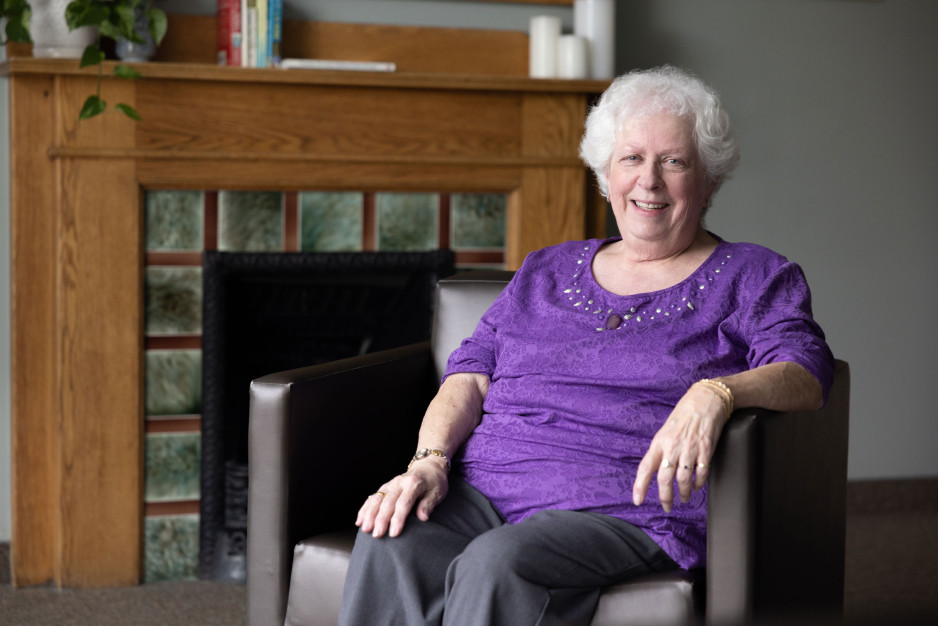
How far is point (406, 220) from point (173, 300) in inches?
24.6

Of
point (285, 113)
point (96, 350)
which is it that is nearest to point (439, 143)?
point (285, 113)

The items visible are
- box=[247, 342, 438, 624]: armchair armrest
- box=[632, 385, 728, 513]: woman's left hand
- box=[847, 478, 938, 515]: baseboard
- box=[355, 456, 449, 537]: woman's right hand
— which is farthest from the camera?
box=[847, 478, 938, 515]: baseboard

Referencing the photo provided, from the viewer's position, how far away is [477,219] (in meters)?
2.77

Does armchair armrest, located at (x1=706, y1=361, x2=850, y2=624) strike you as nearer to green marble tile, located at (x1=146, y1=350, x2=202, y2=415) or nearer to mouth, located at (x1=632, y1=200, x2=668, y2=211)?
mouth, located at (x1=632, y1=200, x2=668, y2=211)

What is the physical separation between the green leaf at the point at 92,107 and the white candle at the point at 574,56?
1149mm

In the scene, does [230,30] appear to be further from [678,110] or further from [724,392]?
[724,392]

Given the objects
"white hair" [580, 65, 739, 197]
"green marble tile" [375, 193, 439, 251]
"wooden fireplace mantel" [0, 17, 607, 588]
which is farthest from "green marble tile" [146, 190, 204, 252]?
"white hair" [580, 65, 739, 197]

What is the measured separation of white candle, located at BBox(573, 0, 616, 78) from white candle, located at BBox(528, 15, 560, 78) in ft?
0.31

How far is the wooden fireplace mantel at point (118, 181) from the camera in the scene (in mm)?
2475

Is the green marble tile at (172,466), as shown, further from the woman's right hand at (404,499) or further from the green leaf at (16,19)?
the woman's right hand at (404,499)

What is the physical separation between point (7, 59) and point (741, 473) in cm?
202

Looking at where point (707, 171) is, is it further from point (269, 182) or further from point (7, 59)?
point (7, 59)

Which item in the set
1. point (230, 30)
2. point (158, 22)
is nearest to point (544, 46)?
point (230, 30)

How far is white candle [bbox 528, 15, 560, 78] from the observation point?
2.73m
